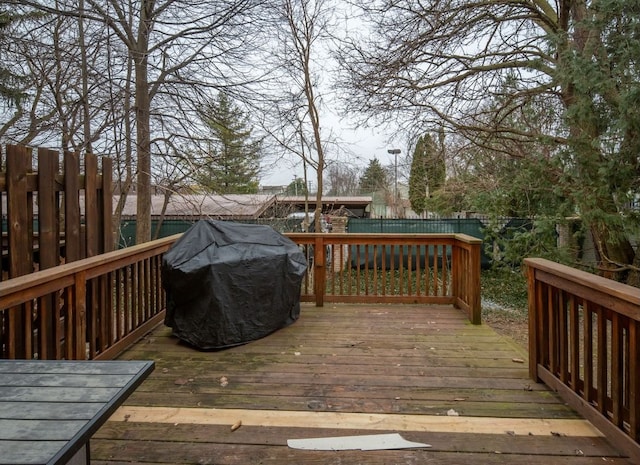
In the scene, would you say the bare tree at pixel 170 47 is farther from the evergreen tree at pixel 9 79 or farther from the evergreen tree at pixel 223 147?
the evergreen tree at pixel 9 79

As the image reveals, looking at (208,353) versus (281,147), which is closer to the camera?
(208,353)

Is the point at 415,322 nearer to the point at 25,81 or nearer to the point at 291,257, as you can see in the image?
the point at 291,257

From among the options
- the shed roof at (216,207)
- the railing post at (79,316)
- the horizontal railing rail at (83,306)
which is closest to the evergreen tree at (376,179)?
the shed roof at (216,207)

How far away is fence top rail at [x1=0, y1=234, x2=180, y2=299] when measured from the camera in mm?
2018

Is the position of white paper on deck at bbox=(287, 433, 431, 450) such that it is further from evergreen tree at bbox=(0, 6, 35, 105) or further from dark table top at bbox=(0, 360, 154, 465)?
evergreen tree at bbox=(0, 6, 35, 105)

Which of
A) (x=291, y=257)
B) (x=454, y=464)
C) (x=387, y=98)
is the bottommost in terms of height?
(x=454, y=464)

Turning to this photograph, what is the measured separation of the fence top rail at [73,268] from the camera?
2018 mm

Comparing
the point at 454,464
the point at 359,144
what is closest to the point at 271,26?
the point at 359,144

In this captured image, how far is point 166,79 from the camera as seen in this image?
7.26 m

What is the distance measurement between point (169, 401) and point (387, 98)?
584cm

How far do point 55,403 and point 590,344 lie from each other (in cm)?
233

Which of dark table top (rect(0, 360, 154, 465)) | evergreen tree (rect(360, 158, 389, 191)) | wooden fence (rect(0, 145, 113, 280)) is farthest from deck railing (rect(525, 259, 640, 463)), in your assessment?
evergreen tree (rect(360, 158, 389, 191))

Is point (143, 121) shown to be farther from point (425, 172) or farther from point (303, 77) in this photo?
point (425, 172)

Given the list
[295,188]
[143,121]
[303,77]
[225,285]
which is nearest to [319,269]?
[225,285]
